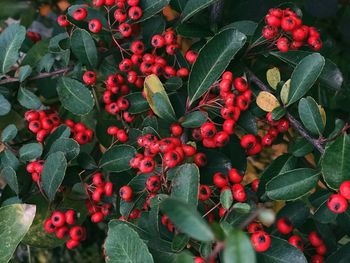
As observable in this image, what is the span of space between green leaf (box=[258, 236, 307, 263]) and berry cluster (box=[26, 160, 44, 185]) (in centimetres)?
55

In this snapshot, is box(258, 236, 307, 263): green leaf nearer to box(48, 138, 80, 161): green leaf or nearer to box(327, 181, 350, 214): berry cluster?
box(327, 181, 350, 214): berry cluster

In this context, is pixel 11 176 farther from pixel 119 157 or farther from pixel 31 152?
pixel 119 157

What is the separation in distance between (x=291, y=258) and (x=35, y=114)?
719 mm

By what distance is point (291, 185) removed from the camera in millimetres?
1117

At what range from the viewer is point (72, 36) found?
1.32 metres

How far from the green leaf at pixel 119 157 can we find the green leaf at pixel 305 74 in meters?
0.39

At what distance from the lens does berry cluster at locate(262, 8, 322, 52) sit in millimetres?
1226

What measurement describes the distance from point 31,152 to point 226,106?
0.49 m

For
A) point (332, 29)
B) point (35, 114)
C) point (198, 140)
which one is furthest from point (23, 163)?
point (332, 29)

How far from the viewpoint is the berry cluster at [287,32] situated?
123cm

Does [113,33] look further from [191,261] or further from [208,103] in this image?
[191,261]

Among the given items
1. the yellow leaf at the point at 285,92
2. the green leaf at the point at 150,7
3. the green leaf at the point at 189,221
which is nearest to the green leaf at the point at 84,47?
the green leaf at the point at 150,7

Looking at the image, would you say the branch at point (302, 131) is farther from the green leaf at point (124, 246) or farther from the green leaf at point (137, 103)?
the green leaf at point (124, 246)

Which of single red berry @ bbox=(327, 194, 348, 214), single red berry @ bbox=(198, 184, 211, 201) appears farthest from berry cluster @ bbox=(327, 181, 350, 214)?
single red berry @ bbox=(198, 184, 211, 201)
